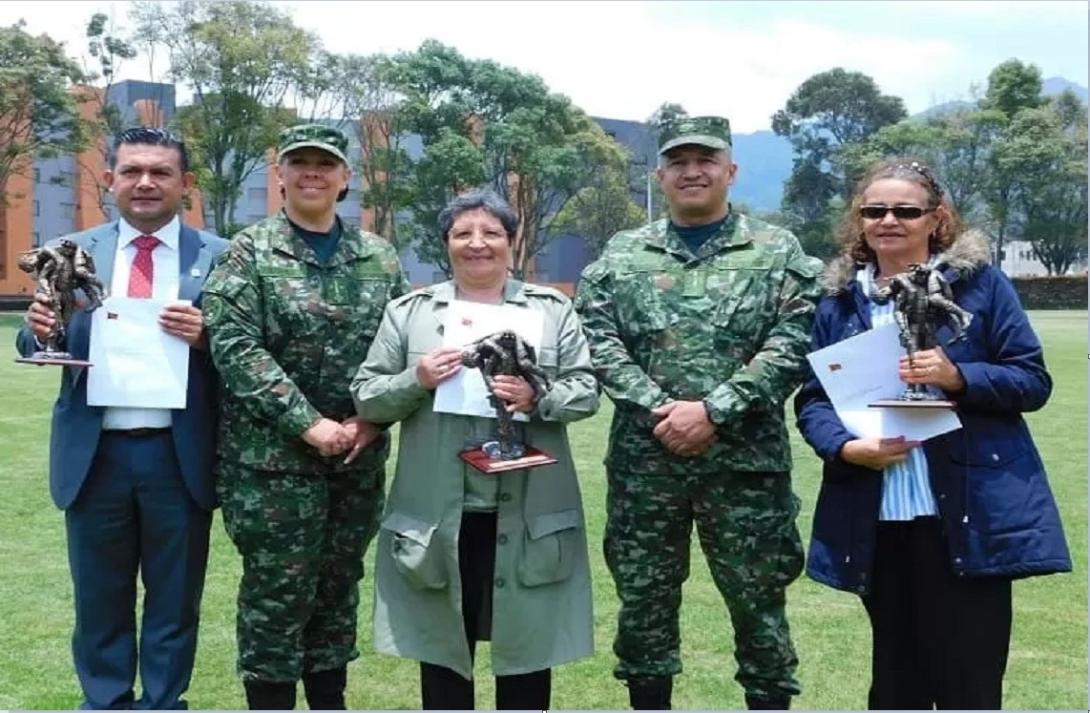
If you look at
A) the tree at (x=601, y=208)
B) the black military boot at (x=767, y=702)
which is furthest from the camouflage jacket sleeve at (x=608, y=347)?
the tree at (x=601, y=208)

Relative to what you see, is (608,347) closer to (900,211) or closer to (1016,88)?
(900,211)

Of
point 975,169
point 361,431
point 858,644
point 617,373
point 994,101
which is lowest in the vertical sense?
point 858,644

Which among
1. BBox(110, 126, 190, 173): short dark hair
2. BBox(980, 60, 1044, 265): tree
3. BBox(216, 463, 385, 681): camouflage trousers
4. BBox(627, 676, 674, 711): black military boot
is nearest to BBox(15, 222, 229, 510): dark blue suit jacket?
BBox(216, 463, 385, 681): camouflage trousers

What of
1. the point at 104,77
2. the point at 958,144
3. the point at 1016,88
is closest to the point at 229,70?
the point at 104,77

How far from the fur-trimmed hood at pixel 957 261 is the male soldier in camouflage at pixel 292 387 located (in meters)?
1.58

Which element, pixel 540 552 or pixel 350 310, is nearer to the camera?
pixel 540 552

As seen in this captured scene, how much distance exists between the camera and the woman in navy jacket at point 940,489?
10.8 ft

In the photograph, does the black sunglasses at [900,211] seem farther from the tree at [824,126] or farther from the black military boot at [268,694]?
the tree at [824,126]

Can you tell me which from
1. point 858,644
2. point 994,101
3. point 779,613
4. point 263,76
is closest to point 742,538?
point 779,613

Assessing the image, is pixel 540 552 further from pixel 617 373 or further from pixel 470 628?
pixel 617 373

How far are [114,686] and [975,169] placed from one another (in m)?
58.8

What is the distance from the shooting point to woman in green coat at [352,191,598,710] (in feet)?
12.0

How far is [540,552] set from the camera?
3662 mm

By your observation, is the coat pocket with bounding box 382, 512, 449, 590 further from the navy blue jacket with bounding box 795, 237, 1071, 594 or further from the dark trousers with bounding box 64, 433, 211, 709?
the navy blue jacket with bounding box 795, 237, 1071, 594
